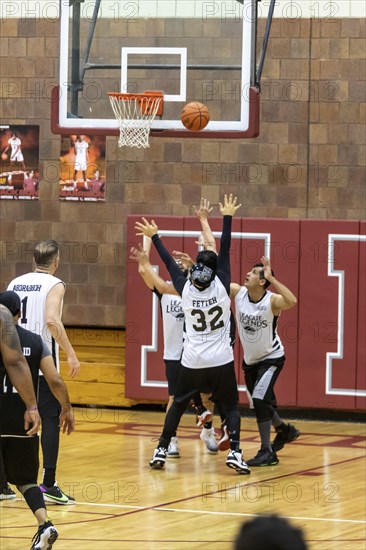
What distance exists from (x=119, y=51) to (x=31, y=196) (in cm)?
415

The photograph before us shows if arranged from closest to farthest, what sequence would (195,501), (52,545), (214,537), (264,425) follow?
(52,545) → (214,537) → (195,501) → (264,425)

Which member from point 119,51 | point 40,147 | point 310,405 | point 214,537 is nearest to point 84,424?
point 310,405

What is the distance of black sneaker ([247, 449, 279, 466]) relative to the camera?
10438 millimetres

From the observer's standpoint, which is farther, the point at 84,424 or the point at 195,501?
the point at 84,424

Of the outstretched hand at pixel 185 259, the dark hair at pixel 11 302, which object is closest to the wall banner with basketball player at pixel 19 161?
the outstretched hand at pixel 185 259

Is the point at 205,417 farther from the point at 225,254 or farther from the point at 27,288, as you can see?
the point at 27,288

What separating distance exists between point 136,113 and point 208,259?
6.32ft

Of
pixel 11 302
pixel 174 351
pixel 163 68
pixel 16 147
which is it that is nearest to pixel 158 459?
pixel 174 351

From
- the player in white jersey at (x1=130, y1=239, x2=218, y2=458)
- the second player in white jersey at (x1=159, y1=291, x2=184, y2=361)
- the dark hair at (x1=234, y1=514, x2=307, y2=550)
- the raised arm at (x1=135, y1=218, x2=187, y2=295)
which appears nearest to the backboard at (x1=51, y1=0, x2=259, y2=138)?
the raised arm at (x1=135, y1=218, x2=187, y2=295)

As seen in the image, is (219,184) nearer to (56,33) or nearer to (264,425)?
(56,33)

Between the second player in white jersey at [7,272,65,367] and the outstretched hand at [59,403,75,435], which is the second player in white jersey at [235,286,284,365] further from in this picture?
the outstretched hand at [59,403,75,435]

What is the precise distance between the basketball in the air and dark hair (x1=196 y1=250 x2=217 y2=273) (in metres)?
1.37

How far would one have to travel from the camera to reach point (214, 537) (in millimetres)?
7258

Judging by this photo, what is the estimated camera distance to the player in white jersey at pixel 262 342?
10391 millimetres
